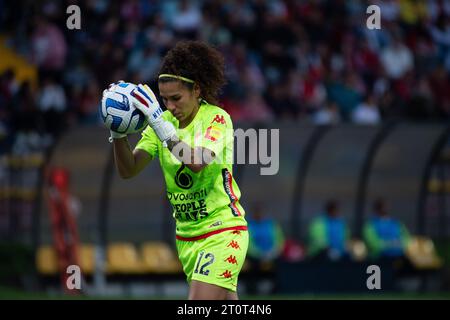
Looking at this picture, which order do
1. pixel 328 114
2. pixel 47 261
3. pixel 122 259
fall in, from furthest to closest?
pixel 328 114 → pixel 122 259 → pixel 47 261

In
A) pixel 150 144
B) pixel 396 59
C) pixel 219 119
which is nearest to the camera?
pixel 219 119

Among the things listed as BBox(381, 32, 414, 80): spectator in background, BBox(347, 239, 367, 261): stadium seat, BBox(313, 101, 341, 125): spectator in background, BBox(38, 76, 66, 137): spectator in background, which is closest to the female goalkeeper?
BBox(38, 76, 66, 137): spectator in background

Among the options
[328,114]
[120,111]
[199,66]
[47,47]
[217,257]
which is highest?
[47,47]

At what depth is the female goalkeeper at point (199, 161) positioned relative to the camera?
6.77m

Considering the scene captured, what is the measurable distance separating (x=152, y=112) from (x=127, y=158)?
0.47 meters

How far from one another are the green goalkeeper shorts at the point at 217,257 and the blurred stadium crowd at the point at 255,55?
8.53m

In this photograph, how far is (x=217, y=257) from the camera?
22.5 feet

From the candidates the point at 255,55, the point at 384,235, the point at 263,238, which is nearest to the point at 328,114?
the point at 255,55

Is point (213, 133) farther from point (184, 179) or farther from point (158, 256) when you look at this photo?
point (158, 256)

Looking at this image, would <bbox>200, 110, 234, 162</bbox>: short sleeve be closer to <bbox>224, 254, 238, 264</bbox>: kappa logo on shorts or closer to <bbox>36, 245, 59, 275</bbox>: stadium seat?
<bbox>224, 254, 238, 264</bbox>: kappa logo on shorts

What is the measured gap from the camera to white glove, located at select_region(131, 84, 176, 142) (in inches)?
264

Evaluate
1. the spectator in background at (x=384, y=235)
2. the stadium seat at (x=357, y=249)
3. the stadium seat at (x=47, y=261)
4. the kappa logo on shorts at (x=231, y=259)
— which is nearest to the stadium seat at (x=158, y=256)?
the stadium seat at (x=47, y=261)

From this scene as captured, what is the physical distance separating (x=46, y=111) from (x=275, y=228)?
12.2 feet
